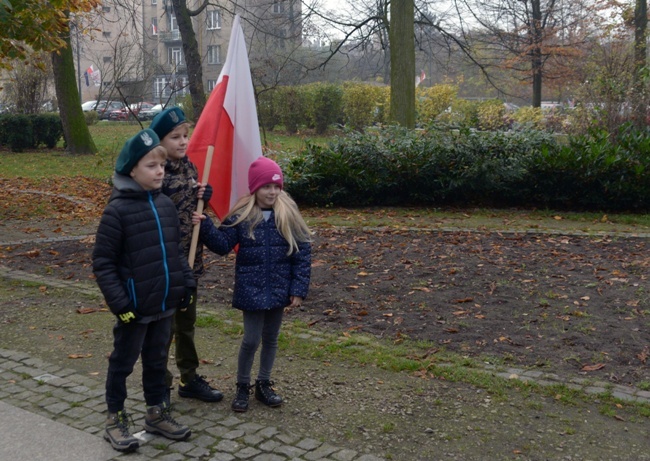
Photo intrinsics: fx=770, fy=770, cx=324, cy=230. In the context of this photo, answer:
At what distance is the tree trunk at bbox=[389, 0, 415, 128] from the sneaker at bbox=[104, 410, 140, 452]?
1351 cm

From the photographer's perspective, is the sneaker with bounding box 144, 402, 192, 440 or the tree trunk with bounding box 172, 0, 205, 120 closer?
the sneaker with bounding box 144, 402, 192, 440

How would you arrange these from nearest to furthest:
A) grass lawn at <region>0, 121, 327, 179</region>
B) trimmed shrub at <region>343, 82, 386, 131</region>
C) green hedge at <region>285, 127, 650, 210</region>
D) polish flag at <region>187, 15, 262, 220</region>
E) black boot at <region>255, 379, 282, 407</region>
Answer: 1. black boot at <region>255, 379, 282, 407</region>
2. polish flag at <region>187, 15, 262, 220</region>
3. green hedge at <region>285, 127, 650, 210</region>
4. grass lawn at <region>0, 121, 327, 179</region>
5. trimmed shrub at <region>343, 82, 386, 131</region>

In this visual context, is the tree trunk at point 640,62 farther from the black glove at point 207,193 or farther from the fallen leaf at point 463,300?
the black glove at point 207,193

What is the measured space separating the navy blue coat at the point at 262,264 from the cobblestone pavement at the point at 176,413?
74 centimetres

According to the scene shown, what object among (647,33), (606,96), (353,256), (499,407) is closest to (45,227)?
(353,256)

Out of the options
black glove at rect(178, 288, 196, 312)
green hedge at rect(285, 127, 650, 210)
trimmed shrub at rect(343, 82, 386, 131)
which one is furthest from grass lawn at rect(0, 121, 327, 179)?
black glove at rect(178, 288, 196, 312)

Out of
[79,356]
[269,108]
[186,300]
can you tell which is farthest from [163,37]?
[186,300]

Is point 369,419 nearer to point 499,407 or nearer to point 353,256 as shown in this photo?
point 499,407

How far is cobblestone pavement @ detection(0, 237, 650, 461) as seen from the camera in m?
4.22

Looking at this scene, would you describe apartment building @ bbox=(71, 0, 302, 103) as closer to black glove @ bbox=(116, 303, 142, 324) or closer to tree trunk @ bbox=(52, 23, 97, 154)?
tree trunk @ bbox=(52, 23, 97, 154)

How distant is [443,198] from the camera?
13141 millimetres

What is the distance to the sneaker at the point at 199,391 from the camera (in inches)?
195

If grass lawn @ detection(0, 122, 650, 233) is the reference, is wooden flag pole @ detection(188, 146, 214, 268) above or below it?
above

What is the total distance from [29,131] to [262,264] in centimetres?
2408
